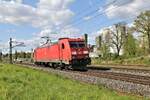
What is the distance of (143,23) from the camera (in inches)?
3194

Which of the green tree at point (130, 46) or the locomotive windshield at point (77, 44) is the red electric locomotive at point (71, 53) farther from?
the green tree at point (130, 46)

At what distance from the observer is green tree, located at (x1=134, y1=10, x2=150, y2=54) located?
7946 cm

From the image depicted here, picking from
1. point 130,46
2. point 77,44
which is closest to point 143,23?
point 130,46

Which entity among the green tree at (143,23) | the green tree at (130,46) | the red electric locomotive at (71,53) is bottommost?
the red electric locomotive at (71,53)

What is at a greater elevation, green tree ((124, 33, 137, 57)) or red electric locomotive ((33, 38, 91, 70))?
green tree ((124, 33, 137, 57))

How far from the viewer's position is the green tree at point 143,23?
79.5 meters

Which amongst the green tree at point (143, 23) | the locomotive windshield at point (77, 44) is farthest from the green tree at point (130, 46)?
the locomotive windshield at point (77, 44)

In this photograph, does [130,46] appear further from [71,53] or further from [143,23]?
[71,53]

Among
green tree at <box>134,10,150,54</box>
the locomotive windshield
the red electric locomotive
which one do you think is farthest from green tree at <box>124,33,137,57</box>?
the locomotive windshield

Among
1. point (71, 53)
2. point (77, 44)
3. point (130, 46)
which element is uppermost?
point (130, 46)

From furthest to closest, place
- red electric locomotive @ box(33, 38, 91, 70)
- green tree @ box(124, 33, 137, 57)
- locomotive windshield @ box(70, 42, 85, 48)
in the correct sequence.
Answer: green tree @ box(124, 33, 137, 57) → locomotive windshield @ box(70, 42, 85, 48) → red electric locomotive @ box(33, 38, 91, 70)

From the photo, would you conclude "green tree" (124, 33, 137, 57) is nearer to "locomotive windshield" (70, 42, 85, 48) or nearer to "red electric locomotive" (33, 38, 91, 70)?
"red electric locomotive" (33, 38, 91, 70)

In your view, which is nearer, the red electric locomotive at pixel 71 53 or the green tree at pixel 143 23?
the red electric locomotive at pixel 71 53

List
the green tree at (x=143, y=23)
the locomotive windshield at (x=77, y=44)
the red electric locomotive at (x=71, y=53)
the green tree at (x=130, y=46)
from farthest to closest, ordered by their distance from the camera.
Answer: the green tree at (x=130, y=46) < the green tree at (x=143, y=23) < the locomotive windshield at (x=77, y=44) < the red electric locomotive at (x=71, y=53)
